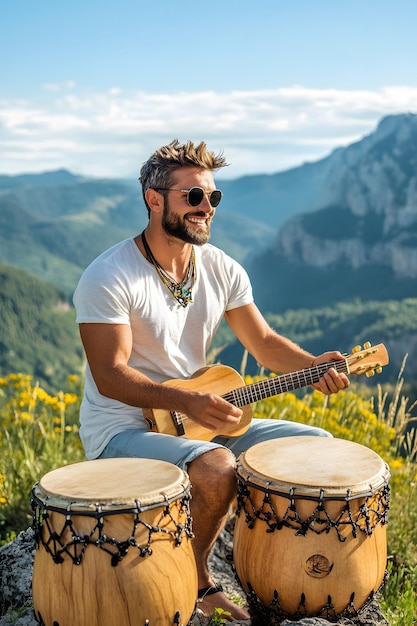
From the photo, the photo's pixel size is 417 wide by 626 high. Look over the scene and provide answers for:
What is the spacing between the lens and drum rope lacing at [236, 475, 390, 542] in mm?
2562

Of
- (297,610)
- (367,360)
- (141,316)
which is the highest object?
(141,316)

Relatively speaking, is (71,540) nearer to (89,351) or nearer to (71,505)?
(71,505)

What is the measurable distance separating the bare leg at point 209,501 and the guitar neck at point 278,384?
49cm

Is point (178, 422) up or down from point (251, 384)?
down

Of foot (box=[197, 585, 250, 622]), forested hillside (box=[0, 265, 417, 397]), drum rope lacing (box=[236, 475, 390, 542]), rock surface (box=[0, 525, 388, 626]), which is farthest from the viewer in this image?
forested hillside (box=[0, 265, 417, 397])

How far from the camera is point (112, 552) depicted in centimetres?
237

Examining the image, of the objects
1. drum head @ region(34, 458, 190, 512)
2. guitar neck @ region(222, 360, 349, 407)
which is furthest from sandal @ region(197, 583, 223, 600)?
guitar neck @ region(222, 360, 349, 407)

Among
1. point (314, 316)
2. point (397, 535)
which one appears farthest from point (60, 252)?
point (397, 535)

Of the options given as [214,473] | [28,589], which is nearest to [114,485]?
[214,473]

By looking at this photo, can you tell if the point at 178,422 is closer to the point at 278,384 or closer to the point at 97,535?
the point at 278,384

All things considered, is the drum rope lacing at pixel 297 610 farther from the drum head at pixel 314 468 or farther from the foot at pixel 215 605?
the drum head at pixel 314 468

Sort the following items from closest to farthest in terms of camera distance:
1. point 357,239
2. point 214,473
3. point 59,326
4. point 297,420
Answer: point 214,473 < point 297,420 < point 59,326 < point 357,239

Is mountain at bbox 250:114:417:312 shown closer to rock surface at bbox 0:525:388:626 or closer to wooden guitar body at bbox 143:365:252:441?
rock surface at bbox 0:525:388:626

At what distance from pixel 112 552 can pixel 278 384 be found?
52.4 inches
